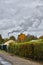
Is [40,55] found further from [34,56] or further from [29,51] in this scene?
[29,51]

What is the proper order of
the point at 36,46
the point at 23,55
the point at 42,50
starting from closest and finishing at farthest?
the point at 42,50 < the point at 36,46 < the point at 23,55

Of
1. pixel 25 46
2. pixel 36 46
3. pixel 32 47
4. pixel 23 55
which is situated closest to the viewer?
pixel 36 46

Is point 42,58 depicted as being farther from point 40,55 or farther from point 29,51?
point 29,51

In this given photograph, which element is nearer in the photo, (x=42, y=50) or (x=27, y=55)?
(x=42, y=50)

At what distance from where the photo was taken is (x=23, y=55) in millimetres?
35594

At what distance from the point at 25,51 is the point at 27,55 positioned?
0.63 metres

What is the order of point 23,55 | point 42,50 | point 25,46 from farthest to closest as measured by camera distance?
point 23,55 → point 25,46 → point 42,50

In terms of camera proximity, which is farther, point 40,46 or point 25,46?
point 25,46

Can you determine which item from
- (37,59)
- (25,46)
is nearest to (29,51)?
(25,46)

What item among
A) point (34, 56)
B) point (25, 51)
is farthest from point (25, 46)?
point (34, 56)

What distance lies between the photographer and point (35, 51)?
28094 millimetres

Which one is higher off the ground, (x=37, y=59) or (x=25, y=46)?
(x=25, y=46)

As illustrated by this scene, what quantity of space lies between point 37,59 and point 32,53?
2.05m

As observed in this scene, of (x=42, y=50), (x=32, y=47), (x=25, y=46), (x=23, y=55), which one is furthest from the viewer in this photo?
(x=23, y=55)
